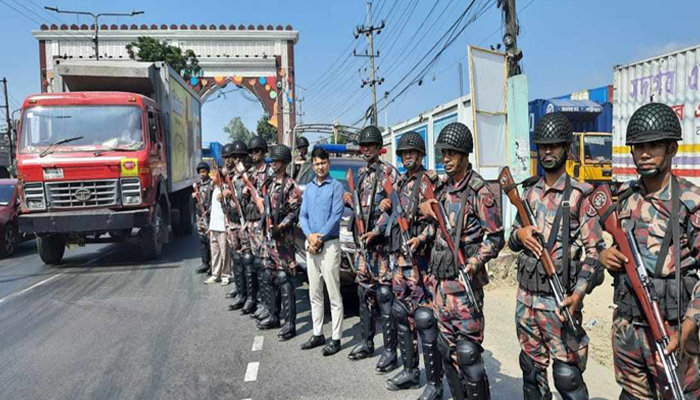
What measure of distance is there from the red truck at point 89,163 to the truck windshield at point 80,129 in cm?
1

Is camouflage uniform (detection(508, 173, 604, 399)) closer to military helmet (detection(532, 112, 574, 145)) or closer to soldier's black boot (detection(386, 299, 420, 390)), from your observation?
military helmet (detection(532, 112, 574, 145))

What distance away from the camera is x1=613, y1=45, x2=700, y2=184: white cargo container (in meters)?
7.83

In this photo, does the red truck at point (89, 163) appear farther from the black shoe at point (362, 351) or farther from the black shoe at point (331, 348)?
the black shoe at point (362, 351)

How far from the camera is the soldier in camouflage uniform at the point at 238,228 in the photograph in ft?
19.1

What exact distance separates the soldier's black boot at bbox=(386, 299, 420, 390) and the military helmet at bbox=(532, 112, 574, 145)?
1.77 metres

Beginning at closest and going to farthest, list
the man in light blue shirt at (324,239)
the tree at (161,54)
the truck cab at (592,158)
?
the man in light blue shirt at (324,239) < the truck cab at (592,158) < the tree at (161,54)

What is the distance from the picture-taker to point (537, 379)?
2699 millimetres

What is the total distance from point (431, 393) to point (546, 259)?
1.50 meters

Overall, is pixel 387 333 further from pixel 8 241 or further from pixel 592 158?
pixel 592 158

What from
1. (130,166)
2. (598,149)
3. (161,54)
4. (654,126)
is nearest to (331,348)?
(654,126)

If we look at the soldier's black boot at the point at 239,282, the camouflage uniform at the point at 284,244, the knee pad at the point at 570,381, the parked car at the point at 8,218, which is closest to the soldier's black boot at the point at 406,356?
the knee pad at the point at 570,381

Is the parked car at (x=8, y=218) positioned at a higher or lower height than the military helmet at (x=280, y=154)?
lower

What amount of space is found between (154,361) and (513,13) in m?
8.46

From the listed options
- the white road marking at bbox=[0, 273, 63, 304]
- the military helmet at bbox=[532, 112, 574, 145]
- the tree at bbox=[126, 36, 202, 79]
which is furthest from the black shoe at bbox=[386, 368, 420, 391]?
the tree at bbox=[126, 36, 202, 79]
